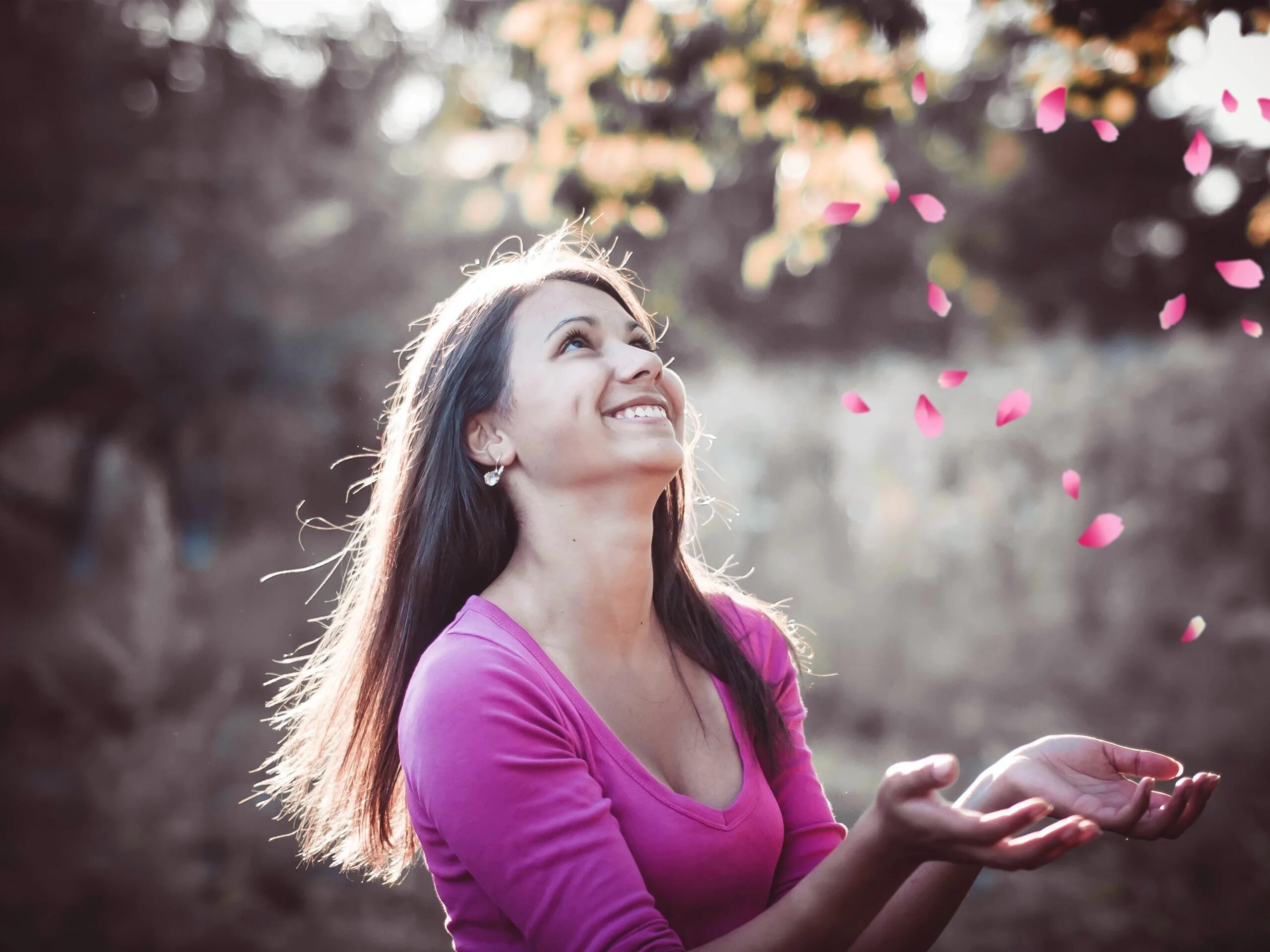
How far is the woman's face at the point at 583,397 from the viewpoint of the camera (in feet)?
5.60

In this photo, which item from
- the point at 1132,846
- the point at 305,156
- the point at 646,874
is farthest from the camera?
the point at 305,156

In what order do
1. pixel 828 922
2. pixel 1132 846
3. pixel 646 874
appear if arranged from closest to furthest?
1. pixel 828 922
2. pixel 646 874
3. pixel 1132 846

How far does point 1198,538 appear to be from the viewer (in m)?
5.29

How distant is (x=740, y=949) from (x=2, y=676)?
5.17 metres

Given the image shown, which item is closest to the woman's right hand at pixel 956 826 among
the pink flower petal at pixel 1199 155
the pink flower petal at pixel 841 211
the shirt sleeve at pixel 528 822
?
the shirt sleeve at pixel 528 822

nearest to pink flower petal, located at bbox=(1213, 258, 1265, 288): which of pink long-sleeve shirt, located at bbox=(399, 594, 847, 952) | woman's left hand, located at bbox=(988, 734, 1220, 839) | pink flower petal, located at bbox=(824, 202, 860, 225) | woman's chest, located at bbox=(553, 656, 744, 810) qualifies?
pink flower petal, located at bbox=(824, 202, 860, 225)

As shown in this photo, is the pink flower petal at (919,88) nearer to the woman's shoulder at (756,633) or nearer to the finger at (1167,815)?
the woman's shoulder at (756,633)

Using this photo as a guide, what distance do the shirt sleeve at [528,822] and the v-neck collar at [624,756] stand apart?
0.28 feet

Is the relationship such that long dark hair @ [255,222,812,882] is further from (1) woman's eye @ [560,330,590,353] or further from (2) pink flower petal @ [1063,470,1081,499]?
(2) pink flower petal @ [1063,470,1081,499]

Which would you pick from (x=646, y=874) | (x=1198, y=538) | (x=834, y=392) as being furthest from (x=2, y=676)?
(x=1198, y=538)

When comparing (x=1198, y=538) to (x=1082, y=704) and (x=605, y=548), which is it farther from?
(x=605, y=548)

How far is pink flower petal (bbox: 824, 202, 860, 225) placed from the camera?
326 cm

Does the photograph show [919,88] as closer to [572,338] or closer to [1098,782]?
[572,338]

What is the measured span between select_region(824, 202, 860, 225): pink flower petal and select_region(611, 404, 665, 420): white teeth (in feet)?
5.64
